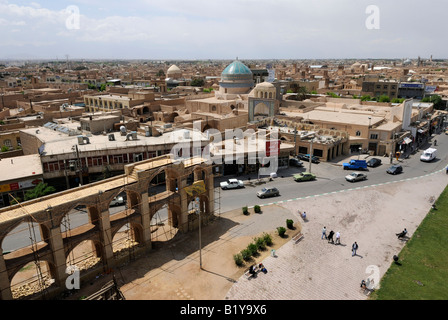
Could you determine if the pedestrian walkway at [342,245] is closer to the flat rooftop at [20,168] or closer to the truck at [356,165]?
the truck at [356,165]

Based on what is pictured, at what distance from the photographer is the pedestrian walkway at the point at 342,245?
19281 millimetres

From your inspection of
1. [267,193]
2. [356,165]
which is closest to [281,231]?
[267,193]

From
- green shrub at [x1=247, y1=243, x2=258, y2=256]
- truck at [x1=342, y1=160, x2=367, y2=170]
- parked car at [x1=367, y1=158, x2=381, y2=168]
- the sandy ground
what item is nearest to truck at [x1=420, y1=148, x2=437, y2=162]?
parked car at [x1=367, y1=158, x2=381, y2=168]

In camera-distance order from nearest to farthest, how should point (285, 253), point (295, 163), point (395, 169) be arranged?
point (285, 253)
point (395, 169)
point (295, 163)

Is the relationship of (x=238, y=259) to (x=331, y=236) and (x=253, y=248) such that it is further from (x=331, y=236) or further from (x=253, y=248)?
(x=331, y=236)

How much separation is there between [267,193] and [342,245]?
31.4 feet

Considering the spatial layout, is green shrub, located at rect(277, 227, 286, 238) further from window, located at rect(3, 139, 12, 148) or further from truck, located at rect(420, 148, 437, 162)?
window, located at rect(3, 139, 12, 148)

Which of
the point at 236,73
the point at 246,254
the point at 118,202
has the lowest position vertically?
the point at 246,254

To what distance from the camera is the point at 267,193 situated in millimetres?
31875

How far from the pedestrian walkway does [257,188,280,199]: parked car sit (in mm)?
1981

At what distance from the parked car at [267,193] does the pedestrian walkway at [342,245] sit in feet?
6.50

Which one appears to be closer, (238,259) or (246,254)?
(238,259)

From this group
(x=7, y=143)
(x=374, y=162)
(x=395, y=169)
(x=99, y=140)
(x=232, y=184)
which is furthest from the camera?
(x=7, y=143)

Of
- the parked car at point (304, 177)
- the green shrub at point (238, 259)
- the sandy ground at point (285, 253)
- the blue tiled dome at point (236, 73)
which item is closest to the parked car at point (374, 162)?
the sandy ground at point (285, 253)
